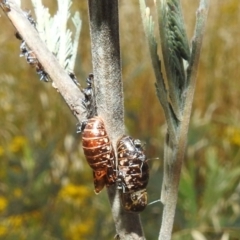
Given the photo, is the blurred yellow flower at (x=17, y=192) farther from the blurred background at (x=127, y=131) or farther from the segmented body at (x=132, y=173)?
the segmented body at (x=132, y=173)

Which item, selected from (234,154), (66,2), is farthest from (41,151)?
(66,2)

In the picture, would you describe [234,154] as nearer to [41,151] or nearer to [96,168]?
[41,151]

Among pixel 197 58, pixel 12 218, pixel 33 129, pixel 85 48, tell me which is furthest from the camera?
pixel 85 48

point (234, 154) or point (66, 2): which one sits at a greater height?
point (66, 2)

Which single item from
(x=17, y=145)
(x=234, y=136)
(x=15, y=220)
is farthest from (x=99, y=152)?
(x=17, y=145)

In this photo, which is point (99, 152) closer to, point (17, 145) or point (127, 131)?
point (127, 131)

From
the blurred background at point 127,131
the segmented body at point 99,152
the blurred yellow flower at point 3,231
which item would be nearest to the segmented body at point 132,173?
the segmented body at point 99,152
